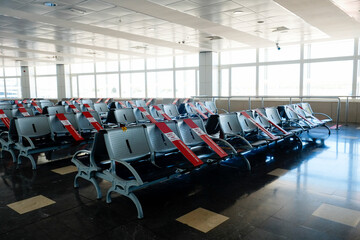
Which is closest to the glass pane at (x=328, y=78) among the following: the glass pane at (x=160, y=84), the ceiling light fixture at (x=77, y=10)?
the glass pane at (x=160, y=84)

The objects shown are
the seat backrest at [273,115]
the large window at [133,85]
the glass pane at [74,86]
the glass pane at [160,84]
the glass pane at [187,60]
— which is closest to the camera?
the seat backrest at [273,115]

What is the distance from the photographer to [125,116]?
6254mm

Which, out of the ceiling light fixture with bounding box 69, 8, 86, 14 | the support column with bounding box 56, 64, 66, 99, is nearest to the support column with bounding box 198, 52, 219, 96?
the ceiling light fixture with bounding box 69, 8, 86, 14

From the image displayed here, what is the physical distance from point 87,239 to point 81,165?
1.09m

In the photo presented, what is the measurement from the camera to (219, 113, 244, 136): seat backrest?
438 cm

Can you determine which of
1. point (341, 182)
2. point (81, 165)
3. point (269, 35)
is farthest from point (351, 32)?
point (81, 165)

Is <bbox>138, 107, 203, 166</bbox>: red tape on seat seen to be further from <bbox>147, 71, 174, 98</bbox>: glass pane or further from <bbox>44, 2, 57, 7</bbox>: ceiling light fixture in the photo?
<bbox>147, 71, 174, 98</bbox>: glass pane

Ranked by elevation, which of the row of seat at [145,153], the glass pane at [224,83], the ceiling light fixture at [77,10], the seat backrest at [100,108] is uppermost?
the ceiling light fixture at [77,10]

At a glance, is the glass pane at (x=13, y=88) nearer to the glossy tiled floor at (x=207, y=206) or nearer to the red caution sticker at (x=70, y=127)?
the red caution sticker at (x=70, y=127)

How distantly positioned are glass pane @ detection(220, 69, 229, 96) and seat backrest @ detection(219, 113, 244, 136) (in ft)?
31.1

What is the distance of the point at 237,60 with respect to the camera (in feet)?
44.4

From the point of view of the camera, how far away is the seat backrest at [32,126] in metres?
4.21

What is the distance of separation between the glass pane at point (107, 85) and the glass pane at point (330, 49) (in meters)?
11.3

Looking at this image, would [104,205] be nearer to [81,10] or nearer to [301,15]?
[81,10]
